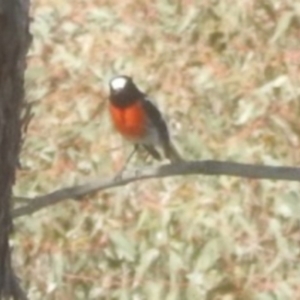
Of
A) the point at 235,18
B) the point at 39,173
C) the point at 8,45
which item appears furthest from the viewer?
the point at 235,18

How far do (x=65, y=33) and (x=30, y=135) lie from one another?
25.1 inches

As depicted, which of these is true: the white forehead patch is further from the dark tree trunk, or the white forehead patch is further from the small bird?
the dark tree trunk

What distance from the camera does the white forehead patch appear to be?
4.23 meters

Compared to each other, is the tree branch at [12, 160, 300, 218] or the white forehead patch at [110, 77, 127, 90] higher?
the white forehead patch at [110, 77, 127, 90]

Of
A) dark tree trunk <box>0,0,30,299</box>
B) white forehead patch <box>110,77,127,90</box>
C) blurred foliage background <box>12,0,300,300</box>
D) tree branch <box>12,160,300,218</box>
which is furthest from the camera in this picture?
white forehead patch <box>110,77,127,90</box>

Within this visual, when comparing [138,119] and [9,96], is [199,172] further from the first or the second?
[138,119]

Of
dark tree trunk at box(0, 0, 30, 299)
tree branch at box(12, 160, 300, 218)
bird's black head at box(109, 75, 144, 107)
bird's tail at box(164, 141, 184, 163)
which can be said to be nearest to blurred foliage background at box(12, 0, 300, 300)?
bird's tail at box(164, 141, 184, 163)

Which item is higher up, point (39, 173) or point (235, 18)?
point (235, 18)

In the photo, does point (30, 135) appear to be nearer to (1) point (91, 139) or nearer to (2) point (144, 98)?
(1) point (91, 139)

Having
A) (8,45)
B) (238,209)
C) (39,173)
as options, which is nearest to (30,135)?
(39,173)

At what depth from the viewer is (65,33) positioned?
5.01 metres

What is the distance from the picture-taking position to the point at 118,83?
4.26 meters

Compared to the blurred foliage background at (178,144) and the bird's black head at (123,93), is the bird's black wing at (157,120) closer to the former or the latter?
the bird's black head at (123,93)

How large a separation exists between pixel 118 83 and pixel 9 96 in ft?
8.04
